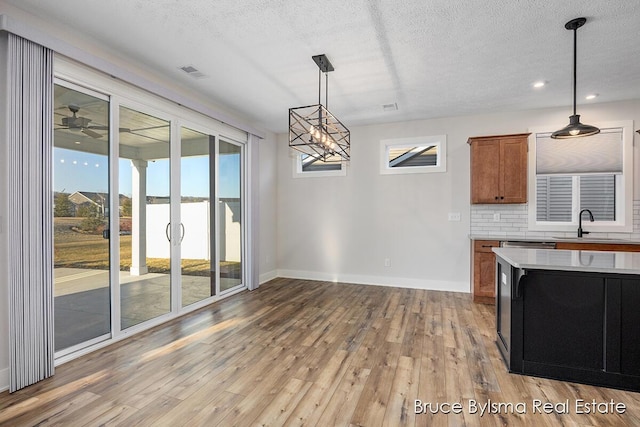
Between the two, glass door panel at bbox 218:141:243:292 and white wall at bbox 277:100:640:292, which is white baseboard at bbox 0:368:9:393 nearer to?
glass door panel at bbox 218:141:243:292

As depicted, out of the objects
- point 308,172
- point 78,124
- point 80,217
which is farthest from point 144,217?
point 308,172

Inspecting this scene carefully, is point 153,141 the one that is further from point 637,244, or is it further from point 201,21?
point 637,244

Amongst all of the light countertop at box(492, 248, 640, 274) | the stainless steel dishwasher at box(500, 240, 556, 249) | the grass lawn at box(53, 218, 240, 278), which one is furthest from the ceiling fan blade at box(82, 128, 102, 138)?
the stainless steel dishwasher at box(500, 240, 556, 249)

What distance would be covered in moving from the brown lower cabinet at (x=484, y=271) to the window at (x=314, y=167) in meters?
2.59

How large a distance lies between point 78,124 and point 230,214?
8.03 ft

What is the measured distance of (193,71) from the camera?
3578mm

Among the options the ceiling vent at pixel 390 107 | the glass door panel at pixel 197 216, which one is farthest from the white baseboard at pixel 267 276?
the ceiling vent at pixel 390 107

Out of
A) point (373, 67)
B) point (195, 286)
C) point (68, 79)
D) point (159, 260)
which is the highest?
point (373, 67)

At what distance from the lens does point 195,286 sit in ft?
14.5

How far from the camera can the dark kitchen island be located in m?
2.31

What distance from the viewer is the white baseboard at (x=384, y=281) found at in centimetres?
523

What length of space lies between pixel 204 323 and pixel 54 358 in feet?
4.54

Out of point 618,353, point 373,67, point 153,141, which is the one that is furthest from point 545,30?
point 153,141

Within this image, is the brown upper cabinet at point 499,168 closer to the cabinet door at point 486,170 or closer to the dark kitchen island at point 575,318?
the cabinet door at point 486,170
